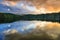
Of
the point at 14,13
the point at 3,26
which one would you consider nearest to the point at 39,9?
the point at 14,13

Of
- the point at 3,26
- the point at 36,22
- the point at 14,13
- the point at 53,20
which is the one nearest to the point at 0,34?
the point at 3,26

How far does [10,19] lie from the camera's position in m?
1.10

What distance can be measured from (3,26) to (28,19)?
0.21 m

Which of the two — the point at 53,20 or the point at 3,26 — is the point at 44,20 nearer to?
the point at 53,20

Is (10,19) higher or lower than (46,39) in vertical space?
higher

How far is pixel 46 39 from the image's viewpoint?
3.43ft

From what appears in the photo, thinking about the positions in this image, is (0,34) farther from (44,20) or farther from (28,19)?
(44,20)

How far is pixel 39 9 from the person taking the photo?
A: 3.61ft

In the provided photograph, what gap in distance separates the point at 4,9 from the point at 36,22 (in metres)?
0.29

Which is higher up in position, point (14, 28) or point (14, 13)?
point (14, 13)

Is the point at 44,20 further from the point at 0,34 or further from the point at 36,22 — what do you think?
the point at 0,34

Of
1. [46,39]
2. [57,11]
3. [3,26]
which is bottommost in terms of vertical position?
[46,39]

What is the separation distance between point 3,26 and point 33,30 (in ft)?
0.81

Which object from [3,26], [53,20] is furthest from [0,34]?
[53,20]
